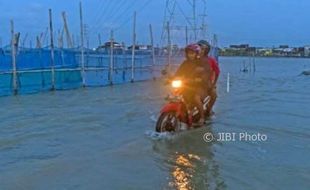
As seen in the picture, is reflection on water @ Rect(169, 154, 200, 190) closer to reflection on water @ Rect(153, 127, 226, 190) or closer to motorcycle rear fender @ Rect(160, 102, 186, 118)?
reflection on water @ Rect(153, 127, 226, 190)

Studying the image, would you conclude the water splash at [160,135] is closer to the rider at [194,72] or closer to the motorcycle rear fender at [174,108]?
the motorcycle rear fender at [174,108]

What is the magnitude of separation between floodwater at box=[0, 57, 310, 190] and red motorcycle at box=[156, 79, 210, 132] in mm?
188

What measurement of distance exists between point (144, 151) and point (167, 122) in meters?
1.43

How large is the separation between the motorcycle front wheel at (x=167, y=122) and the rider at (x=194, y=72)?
1.64ft

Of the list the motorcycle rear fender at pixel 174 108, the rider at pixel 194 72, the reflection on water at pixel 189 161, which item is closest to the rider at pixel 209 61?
the rider at pixel 194 72

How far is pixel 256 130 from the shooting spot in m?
10.6

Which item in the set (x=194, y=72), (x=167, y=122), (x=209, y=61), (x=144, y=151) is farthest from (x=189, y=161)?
(x=209, y=61)

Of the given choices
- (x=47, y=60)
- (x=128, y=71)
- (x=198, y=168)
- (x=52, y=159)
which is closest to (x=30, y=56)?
(x=47, y=60)

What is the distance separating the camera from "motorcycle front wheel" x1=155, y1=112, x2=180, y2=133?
957 centimetres

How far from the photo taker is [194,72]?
980 centimetres

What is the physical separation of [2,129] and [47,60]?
38.5 ft

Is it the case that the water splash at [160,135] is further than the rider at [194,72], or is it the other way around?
the rider at [194,72]

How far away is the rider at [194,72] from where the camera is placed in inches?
384

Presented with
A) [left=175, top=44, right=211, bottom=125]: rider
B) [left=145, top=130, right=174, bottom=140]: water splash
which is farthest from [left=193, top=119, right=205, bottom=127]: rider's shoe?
[left=145, top=130, right=174, bottom=140]: water splash
